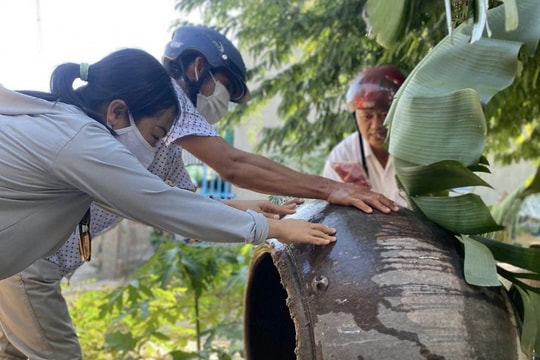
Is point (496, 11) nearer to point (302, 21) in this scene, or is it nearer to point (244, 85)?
point (244, 85)

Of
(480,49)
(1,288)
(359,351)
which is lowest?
(1,288)

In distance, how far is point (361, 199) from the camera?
2.38 m

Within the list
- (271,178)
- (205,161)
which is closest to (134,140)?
(205,161)

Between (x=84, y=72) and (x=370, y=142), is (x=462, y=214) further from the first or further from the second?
(x=370, y=142)

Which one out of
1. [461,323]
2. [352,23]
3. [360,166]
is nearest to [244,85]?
[360,166]

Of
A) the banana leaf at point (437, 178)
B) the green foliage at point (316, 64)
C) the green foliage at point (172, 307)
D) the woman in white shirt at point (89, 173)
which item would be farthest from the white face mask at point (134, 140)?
the green foliage at point (316, 64)

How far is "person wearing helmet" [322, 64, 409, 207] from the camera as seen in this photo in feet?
12.9

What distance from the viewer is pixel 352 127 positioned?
5949mm

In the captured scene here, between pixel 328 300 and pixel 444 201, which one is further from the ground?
pixel 444 201

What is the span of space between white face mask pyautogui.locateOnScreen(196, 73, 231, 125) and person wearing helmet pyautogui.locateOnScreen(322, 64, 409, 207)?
891 millimetres

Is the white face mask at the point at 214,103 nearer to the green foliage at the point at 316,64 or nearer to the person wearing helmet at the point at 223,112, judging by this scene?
the person wearing helmet at the point at 223,112

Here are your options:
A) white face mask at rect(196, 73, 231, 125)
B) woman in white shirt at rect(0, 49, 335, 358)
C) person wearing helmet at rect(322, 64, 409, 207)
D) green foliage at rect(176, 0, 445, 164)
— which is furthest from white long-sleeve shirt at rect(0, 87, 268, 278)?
green foliage at rect(176, 0, 445, 164)

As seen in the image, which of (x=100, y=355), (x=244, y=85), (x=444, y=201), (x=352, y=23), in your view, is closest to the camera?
(x=444, y=201)

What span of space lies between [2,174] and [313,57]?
167 inches
